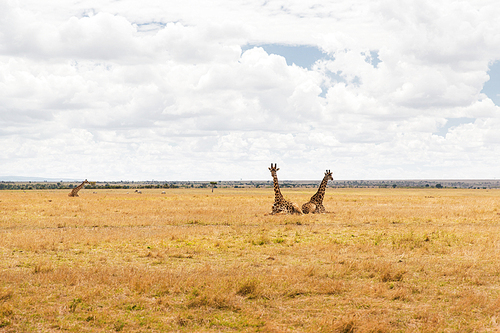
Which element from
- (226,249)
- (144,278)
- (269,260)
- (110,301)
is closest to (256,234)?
(226,249)

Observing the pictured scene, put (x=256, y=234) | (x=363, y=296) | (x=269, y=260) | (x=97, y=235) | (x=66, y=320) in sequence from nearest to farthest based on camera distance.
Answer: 1. (x=66, y=320)
2. (x=363, y=296)
3. (x=269, y=260)
4. (x=97, y=235)
5. (x=256, y=234)

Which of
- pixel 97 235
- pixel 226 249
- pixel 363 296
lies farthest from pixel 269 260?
pixel 97 235

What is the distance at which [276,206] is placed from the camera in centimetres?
3138

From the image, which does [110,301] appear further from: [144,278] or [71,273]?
[71,273]

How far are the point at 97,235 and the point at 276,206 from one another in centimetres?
1483

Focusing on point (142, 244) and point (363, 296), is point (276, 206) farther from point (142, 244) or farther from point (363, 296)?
point (363, 296)

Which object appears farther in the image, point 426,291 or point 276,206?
point 276,206

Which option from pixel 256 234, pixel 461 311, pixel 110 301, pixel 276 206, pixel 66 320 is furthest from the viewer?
pixel 276 206

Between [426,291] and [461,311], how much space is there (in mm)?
1604

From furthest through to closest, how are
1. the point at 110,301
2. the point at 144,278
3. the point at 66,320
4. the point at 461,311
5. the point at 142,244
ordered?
the point at 142,244 → the point at 144,278 → the point at 110,301 → the point at 461,311 → the point at 66,320

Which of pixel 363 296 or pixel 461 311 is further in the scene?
pixel 363 296

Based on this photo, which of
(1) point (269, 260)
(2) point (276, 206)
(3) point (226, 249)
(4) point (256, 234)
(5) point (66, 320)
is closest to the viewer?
(5) point (66, 320)

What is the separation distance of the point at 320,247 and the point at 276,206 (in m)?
14.9

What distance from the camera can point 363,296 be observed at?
10.0 metres
